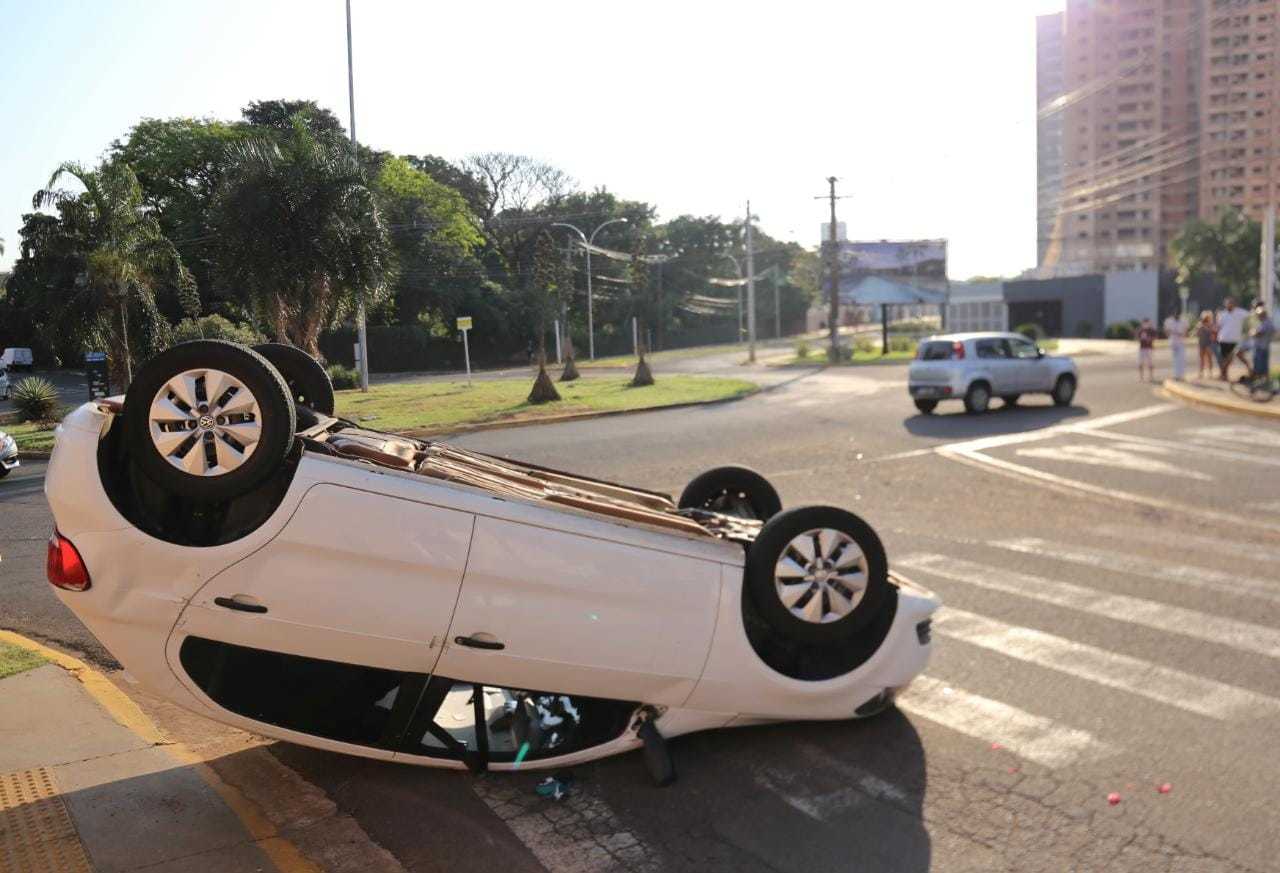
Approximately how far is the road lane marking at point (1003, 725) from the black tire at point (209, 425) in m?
3.37

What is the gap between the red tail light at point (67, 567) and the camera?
4.52 metres

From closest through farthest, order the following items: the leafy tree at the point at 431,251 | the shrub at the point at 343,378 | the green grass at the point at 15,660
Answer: the green grass at the point at 15,660 → the shrub at the point at 343,378 → the leafy tree at the point at 431,251

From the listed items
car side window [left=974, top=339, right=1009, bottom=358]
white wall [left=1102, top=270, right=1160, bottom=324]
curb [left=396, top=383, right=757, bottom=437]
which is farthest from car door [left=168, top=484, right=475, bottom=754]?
white wall [left=1102, top=270, right=1160, bottom=324]

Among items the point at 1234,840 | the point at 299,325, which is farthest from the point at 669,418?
the point at 1234,840

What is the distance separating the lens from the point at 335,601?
4.49m

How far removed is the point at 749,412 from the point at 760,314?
92.6 m

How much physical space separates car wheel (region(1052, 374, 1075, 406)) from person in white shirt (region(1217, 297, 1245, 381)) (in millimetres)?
3529

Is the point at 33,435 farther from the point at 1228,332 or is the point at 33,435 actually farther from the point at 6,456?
the point at 1228,332

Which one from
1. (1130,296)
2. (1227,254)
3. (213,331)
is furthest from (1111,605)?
(1227,254)

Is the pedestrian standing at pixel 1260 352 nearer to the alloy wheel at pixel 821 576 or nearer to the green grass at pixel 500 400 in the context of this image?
the green grass at pixel 500 400

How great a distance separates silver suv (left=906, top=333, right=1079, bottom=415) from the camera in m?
23.4

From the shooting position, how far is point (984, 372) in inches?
926

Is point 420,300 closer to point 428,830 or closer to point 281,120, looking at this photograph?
point 281,120

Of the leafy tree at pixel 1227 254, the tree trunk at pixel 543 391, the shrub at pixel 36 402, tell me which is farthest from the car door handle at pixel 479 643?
the leafy tree at pixel 1227 254
